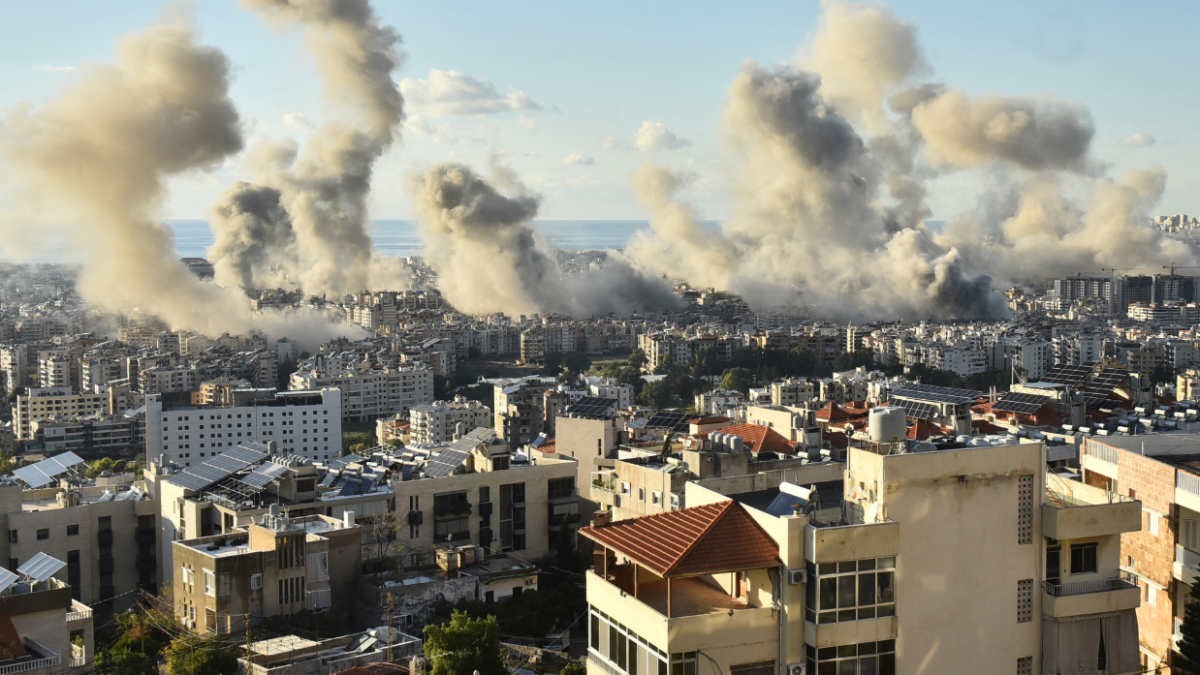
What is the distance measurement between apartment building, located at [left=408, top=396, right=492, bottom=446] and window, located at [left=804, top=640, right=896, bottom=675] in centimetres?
2320

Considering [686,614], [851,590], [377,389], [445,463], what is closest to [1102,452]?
[851,590]

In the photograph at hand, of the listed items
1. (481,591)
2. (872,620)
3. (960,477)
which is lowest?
(481,591)

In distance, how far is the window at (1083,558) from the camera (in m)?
5.28

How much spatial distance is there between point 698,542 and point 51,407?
30735mm

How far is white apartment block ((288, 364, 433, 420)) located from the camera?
115 feet

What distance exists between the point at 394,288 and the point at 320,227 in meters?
16.8

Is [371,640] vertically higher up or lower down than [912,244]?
lower down

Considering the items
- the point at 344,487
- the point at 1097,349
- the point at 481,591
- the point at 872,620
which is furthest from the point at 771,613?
the point at 1097,349

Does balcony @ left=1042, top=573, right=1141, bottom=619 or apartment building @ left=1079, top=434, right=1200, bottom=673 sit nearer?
balcony @ left=1042, top=573, right=1141, bottom=619

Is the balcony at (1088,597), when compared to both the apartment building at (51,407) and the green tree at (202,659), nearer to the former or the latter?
the green tree at (202,659)

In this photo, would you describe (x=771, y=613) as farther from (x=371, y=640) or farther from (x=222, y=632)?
(x=222, y=632)

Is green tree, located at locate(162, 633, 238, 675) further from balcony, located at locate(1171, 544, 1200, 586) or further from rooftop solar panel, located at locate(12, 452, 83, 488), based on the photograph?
rooftop solar panel, located at locate(12, 452, 83, 488)

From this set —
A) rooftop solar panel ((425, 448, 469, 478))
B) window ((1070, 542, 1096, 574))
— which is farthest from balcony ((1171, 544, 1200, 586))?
rooftop solar panel ((425, 448, 469, 478))

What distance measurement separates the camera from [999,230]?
246 ft
